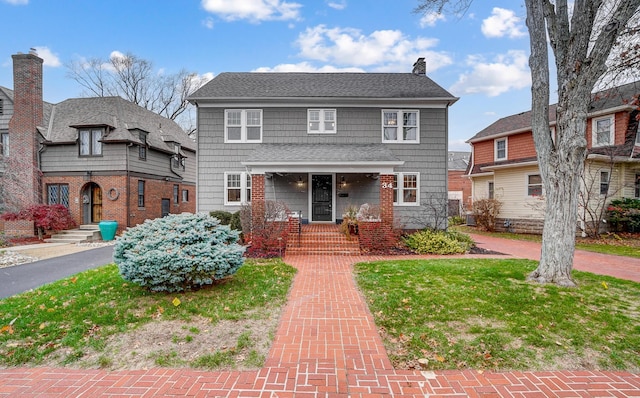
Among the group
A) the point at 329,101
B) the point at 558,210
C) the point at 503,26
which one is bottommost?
the point at 558,210

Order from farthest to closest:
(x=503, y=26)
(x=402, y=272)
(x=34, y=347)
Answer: (x=503, y=26) → (x=402, y=272) → (x=34, y=347)

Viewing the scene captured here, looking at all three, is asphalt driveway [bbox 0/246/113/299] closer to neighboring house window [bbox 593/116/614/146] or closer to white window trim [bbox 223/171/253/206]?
white window trim [bbox 223/171/253/206]

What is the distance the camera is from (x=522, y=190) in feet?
52.5

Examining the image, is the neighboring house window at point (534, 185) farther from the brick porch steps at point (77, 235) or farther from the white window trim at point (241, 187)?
the brick porch steps at point (77, 235)

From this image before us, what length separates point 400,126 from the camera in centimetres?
1259

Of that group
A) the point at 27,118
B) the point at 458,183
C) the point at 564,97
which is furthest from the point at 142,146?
the point at 458,183

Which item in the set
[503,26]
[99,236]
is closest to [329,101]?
[503,26]

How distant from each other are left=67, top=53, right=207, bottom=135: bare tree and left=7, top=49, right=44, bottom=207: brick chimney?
14840 mm

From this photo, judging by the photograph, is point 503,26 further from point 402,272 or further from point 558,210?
point 402,272

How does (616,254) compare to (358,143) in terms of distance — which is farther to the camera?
(358,143)

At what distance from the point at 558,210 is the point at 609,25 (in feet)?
12.0

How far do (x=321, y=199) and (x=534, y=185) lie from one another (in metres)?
11.9

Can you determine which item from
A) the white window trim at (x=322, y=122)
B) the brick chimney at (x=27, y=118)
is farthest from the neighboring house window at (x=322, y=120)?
the brick chimney at (x=27, y=118)

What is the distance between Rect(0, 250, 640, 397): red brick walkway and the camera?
274cm
